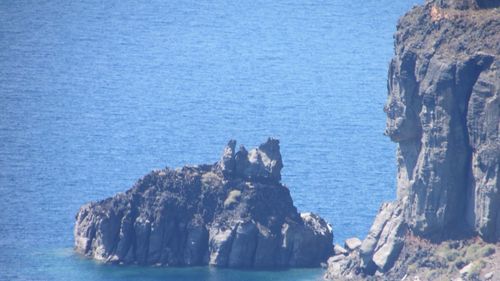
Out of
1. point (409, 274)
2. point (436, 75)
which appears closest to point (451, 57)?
point (436, 75)

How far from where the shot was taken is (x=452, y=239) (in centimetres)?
19988

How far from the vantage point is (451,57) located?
652ft

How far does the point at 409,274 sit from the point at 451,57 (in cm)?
1544

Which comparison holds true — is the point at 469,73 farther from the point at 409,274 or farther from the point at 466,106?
the point at 409,274

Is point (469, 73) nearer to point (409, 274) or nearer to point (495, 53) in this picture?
point (495, 53)

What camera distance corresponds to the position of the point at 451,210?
19975 cm

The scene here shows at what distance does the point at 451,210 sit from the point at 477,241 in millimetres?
3157

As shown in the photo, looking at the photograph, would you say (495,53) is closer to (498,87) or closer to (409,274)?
(498,87)

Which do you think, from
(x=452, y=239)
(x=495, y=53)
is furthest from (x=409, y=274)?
(x=495, y=53)

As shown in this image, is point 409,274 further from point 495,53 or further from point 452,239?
point 495,53

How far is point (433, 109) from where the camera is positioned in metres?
199

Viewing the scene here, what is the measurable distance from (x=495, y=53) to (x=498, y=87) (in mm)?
3032

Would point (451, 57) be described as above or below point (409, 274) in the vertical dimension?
above

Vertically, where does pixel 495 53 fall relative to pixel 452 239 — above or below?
above
